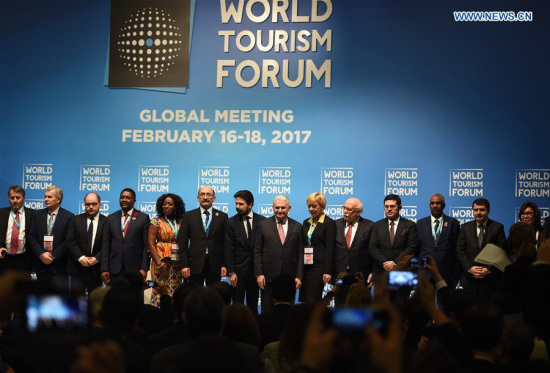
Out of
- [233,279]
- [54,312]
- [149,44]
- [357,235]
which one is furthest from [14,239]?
[54,312]

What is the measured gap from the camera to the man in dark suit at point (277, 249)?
26.6 feet

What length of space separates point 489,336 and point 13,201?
7.00 m

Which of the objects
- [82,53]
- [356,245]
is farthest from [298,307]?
[82,53]

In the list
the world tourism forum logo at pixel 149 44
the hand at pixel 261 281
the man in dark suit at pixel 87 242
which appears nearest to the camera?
the hand at pixel 261 281

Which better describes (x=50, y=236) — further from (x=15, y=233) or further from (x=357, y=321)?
(x=357, y=321)

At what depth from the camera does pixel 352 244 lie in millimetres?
8250

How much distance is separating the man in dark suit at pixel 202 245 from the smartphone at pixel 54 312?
513cm

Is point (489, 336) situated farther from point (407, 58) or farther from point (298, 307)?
point (407, 58)

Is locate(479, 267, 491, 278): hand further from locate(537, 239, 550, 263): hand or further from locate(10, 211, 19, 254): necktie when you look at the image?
locate(10, 211, 19, 254): necktie

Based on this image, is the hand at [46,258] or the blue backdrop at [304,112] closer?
the hand at [46,258]

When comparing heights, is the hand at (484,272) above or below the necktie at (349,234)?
below

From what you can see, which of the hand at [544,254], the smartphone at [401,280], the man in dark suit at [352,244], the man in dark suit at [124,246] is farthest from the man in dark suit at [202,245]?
the hand at [544,254]

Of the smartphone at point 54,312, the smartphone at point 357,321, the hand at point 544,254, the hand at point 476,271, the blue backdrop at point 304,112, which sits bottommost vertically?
the hand at point 476,271

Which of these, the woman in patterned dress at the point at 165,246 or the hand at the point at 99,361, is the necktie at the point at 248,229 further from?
the hand at the point at 99,361
